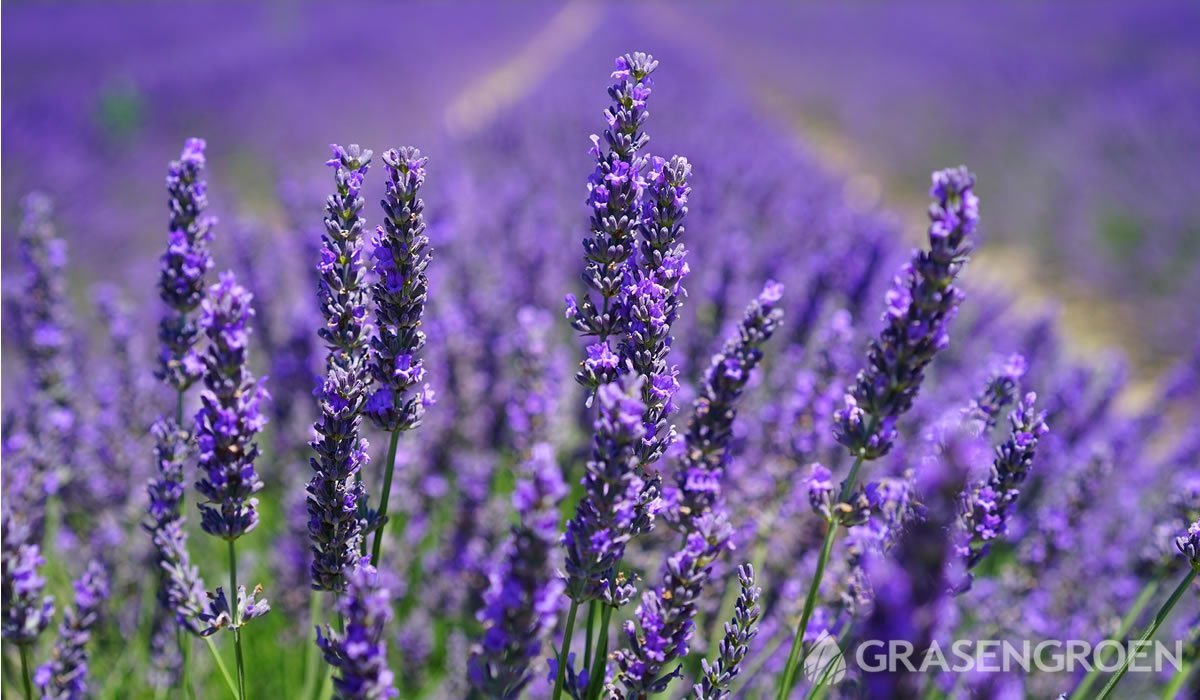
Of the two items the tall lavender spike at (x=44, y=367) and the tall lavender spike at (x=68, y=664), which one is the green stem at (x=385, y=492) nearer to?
the tall lavender spike at (x=68, y=664)

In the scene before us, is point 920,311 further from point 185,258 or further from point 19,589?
point 19,589

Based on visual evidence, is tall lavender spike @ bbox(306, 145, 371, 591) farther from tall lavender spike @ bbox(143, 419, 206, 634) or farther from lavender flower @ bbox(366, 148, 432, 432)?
tall lavender spike @ bbox(143, 419, 206, 634)

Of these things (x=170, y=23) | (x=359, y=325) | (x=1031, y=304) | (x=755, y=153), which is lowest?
(x=359, y=325)

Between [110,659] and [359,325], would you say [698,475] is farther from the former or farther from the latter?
[110,659]

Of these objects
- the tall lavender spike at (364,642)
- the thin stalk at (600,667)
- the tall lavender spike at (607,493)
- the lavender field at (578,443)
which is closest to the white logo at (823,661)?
the lavender field at (578,443)

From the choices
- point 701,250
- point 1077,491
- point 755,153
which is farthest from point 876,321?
point 755,153

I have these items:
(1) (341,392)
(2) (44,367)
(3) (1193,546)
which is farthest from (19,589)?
(3) (1193,546)

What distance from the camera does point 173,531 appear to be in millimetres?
1576

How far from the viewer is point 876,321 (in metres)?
4.18

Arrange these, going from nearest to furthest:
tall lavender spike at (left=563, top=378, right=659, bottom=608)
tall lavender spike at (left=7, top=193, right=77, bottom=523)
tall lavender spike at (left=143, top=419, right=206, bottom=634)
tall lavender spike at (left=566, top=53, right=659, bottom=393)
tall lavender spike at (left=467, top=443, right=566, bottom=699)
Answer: tall lavender spike at (left=467, top=443, right=566, bottom=699), tall lavender spike at (left=563, top=378, right=659, bottom=608), tall lavender spike at (left=566, top=53, right=659, bottom=393), tall lavender spike at (left=143, top=419, right=206, bottom=634), tall lavender spike at (left=7, top=193, right=77, bottom=523)

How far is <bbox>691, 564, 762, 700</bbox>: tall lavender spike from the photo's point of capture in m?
1.35

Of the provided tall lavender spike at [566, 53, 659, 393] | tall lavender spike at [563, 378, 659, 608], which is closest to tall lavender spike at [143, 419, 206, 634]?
tall lavender spike at [563, 378, 659, 608]

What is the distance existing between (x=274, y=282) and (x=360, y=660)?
3.43 metres

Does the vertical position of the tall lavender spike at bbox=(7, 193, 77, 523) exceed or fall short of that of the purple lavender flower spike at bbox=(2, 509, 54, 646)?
it exceeds it
